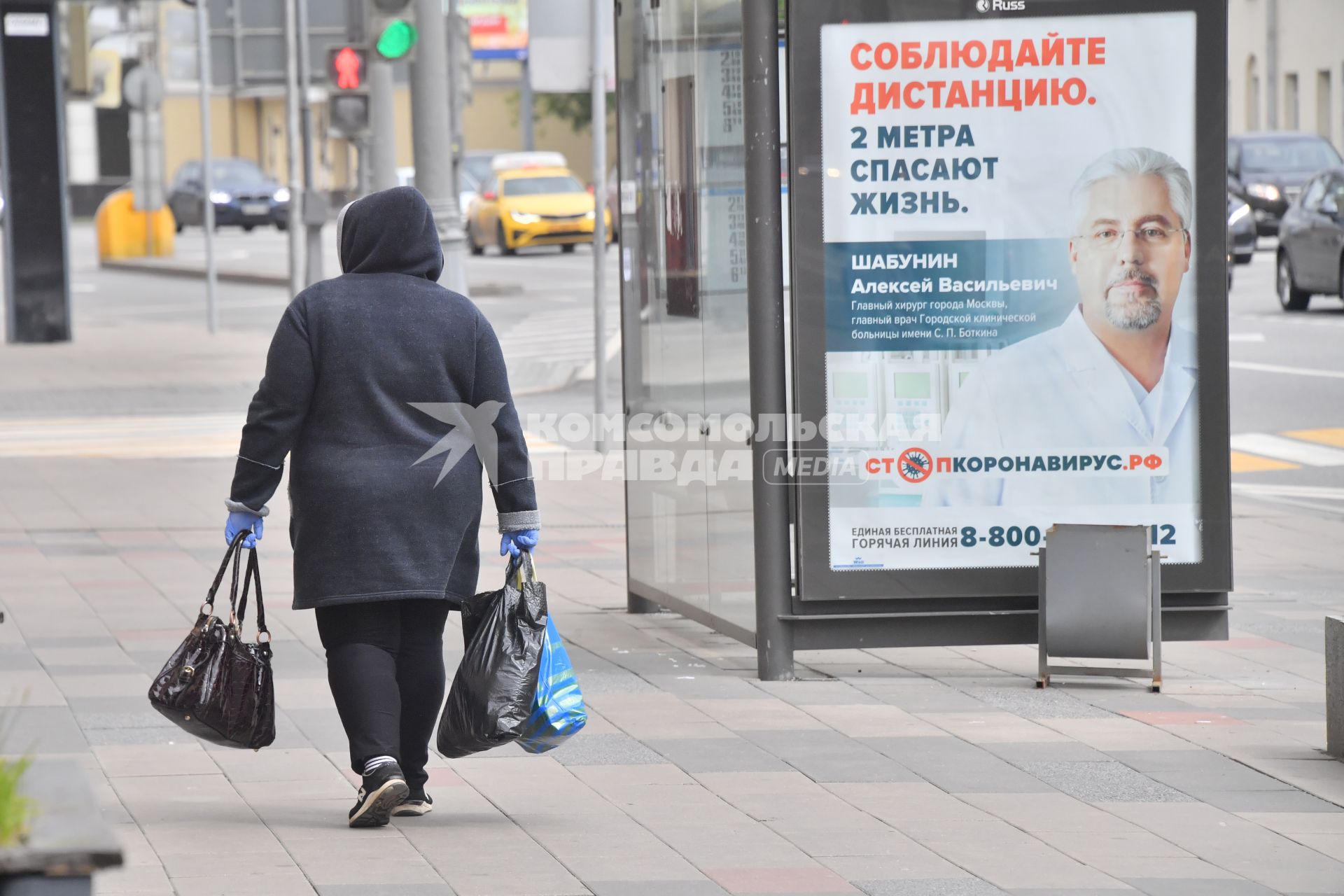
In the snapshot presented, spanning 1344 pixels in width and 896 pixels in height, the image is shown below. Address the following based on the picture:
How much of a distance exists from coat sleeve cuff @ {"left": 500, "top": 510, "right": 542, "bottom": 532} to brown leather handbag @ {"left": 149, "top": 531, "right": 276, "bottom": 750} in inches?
24.7

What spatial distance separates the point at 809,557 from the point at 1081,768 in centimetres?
148

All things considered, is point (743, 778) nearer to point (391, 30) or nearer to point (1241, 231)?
point (391, 30)

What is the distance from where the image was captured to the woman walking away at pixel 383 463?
5148mm

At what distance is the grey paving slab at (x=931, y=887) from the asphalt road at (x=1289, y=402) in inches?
228

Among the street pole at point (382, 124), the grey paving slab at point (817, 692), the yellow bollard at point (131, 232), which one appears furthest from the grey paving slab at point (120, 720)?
the yellow bollard at point (131, 232)

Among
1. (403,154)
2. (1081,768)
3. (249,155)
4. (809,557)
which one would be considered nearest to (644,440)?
(809,557)

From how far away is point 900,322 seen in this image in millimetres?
6852

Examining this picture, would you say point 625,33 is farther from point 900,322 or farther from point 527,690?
point 527,690

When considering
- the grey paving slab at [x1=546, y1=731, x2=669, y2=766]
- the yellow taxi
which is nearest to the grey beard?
the grey paving slab at [x1=546, y1=731, x2=669, y2=766]

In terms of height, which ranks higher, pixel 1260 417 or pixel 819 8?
pixel 819 8

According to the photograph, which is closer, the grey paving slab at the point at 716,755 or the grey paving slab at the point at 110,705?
the grey paving slab at the point at 716,755

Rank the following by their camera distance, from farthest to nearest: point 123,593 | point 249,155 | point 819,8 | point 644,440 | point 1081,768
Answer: point 249,155 < point 123,593 < point 644,440 < point 819,8 < point 1081,768

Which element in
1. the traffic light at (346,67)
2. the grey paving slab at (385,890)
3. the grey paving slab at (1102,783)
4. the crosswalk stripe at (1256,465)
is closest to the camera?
the grey paving slab at (385,890)

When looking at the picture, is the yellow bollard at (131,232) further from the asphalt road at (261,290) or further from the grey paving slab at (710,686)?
the grey paving slab at (710,686)
